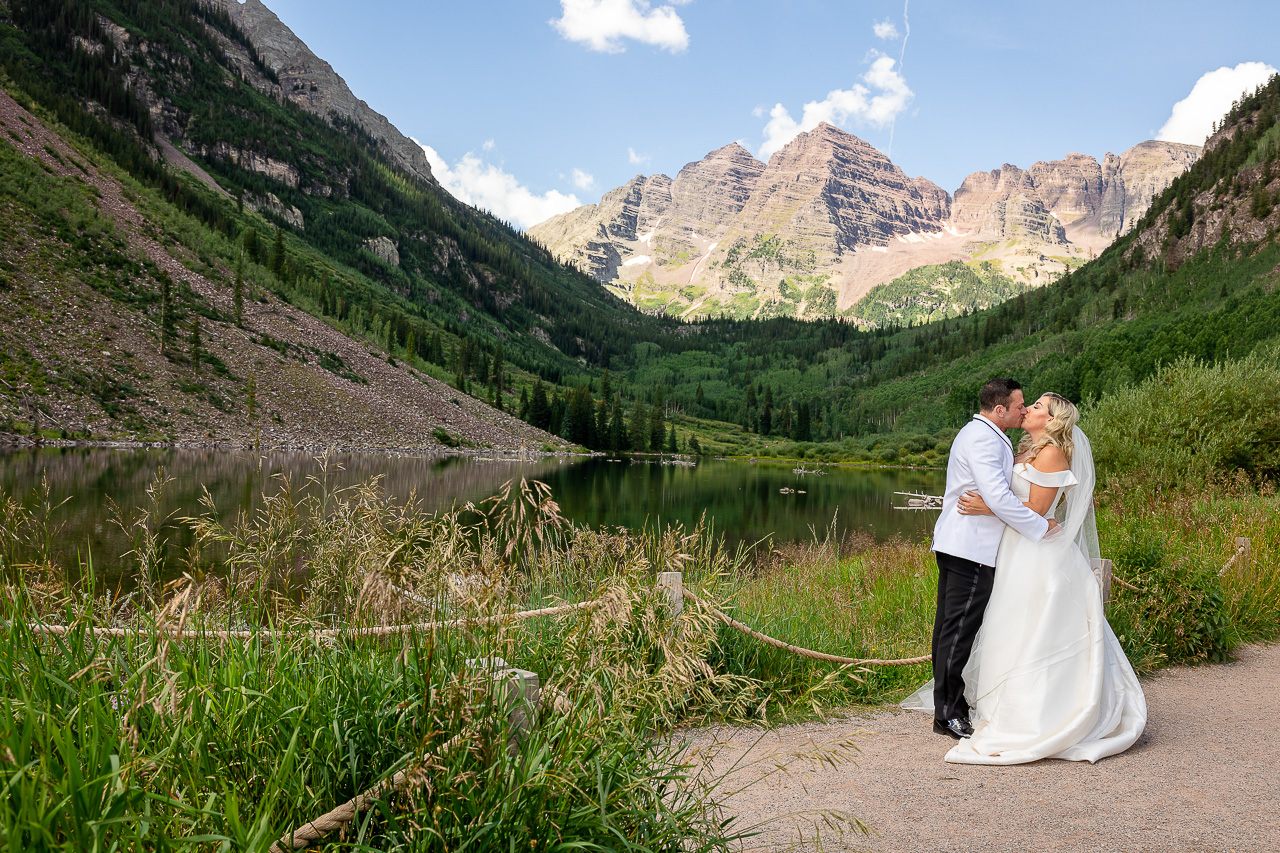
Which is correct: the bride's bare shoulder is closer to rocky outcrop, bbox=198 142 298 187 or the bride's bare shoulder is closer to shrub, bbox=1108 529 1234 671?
shrub, bbox=1108 529 1234 671

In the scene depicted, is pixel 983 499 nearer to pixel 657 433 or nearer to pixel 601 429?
pixel 601 429

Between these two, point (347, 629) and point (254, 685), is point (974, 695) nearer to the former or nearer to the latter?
point (347, 629)

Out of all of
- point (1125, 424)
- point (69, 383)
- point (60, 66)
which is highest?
point (60, 66)

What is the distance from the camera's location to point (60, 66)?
107 m

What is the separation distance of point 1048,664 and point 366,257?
175555 mm

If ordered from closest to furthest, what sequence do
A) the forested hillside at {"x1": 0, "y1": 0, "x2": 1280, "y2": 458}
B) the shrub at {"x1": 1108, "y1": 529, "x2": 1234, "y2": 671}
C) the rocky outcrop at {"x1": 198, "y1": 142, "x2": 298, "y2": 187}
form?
the shrub at {"x1": 1108, "y1": 529, "x2": 1234, "y2": 671} → the forested hillside at {"x1": 0, "y1": 0, "x2": 1280, "y2": 458} → the rocky outcrop at {"x1": 198, "y1": 142, "x2": 298, "y2": 187}

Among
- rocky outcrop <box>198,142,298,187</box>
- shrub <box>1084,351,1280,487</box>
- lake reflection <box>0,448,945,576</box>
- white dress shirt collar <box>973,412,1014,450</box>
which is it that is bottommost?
lake reflection <box>0,448,945,576</box>

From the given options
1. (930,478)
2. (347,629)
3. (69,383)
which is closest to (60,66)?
(69,383)

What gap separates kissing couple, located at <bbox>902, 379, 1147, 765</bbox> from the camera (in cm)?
497

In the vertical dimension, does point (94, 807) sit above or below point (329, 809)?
above

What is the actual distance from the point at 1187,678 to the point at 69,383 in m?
49.3

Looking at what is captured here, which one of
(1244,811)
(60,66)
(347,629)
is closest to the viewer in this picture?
(347,629)

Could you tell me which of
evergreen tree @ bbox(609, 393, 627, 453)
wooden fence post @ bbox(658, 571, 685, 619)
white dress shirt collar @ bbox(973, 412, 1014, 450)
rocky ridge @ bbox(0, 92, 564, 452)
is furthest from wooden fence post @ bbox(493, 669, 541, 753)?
evergreen tree @ bbox(609, 393, 627, 453)

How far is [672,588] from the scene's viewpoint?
5387mm
